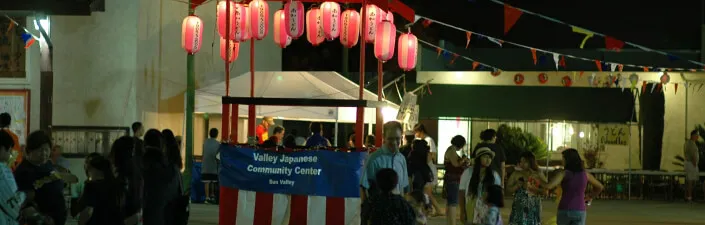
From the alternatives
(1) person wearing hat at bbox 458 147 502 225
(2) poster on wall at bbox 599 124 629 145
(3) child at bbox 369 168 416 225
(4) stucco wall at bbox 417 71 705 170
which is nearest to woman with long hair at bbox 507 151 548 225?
(1) person wearing hat at bbox 458 147 502 225

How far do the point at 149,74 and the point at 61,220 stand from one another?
1260cm

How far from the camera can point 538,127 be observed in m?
28.8

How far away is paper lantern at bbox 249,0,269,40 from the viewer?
19562mm

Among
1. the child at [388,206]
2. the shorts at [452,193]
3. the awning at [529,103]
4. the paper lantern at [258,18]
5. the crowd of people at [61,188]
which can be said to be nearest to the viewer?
the child at [388,206]

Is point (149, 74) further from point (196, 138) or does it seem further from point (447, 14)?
point (447, 14)

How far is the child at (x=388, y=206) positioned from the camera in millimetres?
8539

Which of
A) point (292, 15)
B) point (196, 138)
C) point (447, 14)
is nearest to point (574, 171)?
point (292, 15)

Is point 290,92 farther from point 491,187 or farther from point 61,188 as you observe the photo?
point 61,188

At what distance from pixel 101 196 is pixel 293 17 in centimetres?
1054

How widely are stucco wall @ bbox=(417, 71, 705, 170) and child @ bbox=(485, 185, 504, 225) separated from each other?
56.4 feet

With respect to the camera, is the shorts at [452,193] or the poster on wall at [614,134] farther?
the poster on wall at [614,134]

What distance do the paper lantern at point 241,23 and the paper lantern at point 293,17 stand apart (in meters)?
0.81

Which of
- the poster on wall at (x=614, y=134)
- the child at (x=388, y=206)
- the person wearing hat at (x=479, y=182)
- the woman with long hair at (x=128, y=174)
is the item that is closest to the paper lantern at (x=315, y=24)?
the person wearing hat at (x=479, y=182)

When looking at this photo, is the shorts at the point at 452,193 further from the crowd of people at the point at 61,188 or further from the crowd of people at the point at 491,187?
the crowd of people at the point at 61,188
